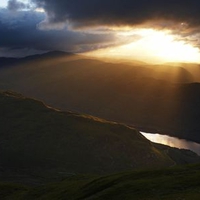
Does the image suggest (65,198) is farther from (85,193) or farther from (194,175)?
(194,175)

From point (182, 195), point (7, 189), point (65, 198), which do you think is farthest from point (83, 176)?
point (182, 195)

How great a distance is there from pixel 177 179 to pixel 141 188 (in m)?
7.31

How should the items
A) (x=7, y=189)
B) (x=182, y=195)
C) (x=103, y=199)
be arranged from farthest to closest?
(x=7, y=189) → (x=103, y=199) → (x=182, y=195)

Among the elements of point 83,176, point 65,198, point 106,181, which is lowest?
point 83,176

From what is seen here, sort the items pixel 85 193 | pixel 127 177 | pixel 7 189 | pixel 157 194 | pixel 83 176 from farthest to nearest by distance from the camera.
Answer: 1. pixel 83 176
2. pixel 7 189
3. pixel 127 177
4. pixel 85 193
5. pixel 157 194

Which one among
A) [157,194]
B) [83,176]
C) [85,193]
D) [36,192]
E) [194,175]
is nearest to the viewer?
[157,194]

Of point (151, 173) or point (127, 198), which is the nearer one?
point (127, 198)

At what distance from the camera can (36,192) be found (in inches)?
4353

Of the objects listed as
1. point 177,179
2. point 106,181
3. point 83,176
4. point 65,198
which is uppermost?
point 177,179

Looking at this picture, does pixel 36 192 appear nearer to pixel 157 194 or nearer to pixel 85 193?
pixel 85 193

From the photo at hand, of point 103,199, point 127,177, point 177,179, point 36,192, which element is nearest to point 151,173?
point 127,177

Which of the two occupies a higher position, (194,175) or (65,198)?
→ (194,175)

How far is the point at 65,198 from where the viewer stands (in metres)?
84.1

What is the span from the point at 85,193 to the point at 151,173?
1606 centimetres
